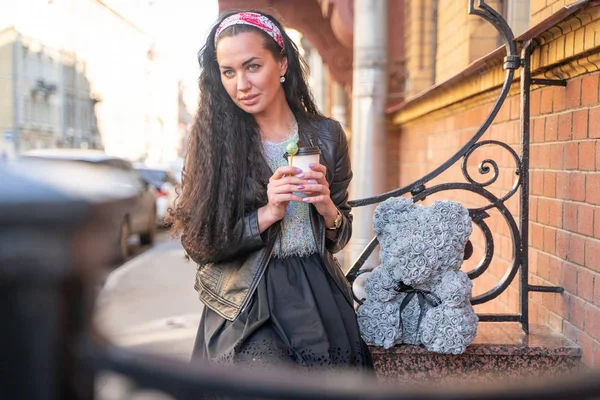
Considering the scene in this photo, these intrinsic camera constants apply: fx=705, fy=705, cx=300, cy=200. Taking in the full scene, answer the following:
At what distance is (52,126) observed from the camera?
141 ft

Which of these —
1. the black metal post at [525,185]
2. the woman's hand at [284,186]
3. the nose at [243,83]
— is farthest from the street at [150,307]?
the black metal post at [525,185]

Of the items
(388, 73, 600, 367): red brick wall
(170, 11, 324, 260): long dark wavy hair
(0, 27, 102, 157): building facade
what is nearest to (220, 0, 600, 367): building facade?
(388, 73, 600, 367): red brick wall

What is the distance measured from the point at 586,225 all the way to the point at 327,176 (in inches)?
33.6

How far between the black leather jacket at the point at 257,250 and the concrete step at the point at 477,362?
0.36 meters

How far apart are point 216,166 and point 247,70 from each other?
1.04 feet

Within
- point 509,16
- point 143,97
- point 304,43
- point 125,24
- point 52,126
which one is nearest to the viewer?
point 509,16

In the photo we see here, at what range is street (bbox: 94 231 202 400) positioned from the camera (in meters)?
0.58

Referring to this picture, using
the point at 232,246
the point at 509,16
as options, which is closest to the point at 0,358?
the point at 232,246

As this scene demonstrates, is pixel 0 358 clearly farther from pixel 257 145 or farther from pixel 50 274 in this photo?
pixel 257 145

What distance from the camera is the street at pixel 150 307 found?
0.58 meters

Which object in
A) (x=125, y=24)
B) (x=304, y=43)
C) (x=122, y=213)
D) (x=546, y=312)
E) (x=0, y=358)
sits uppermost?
(x=125, y=24)

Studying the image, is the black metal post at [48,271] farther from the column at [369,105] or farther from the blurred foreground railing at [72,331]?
the column at [369,105]

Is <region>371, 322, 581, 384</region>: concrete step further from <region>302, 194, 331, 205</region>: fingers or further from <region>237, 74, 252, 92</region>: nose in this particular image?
<region>237, 74, 252, 92</region>: nose

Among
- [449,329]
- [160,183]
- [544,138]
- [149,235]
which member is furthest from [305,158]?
[160,183]
